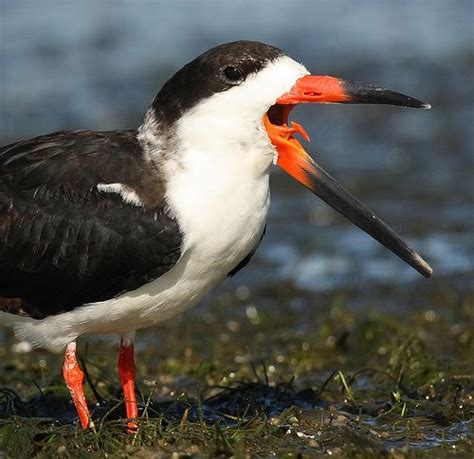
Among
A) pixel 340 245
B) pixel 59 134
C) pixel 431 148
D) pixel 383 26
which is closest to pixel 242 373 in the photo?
pixel 59 134

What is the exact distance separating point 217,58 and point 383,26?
13561 mm

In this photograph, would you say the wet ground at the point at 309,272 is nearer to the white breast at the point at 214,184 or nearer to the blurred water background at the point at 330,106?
the blurred water background at the point at 330,106

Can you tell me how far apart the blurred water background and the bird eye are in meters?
4.17

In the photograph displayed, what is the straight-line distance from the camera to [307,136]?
6.32 metres

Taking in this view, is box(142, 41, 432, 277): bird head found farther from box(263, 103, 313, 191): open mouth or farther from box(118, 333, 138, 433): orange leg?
box(118, 333, 138, 433): orange leg

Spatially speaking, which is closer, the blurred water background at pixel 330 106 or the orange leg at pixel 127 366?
the orange leg at pixel 127 366

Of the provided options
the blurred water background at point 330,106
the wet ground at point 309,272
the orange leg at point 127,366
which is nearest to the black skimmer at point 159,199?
the orange leg at point 127,366

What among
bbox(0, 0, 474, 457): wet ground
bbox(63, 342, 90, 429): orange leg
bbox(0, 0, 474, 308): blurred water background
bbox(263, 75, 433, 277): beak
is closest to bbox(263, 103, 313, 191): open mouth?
bbox(263, 75, 433, 277): beak

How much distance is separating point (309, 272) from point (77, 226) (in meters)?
4.42

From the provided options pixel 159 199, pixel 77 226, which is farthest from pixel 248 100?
pixel 77 226

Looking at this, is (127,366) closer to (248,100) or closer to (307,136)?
(307,136)

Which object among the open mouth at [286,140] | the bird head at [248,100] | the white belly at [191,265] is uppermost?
the bird head at [248,100]

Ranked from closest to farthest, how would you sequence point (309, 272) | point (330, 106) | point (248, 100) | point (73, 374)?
point (248, 100) → point (73, 374) → point (309, 272) → point (330, 106)

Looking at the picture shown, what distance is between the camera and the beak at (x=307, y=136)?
611cm
